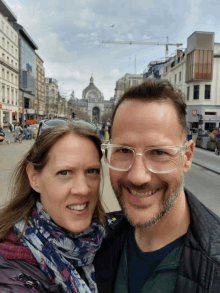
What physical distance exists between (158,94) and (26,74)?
52.6 meters

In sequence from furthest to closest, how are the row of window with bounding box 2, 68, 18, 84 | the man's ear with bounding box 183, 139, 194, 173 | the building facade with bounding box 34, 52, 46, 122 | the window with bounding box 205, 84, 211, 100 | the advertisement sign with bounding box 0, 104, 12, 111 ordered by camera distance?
the building facade with bounding box 34, 52, 46, 122 < the row of window with bounding box 2, 68, 18, 84 < the advertisement sign with bounding box 0, 104, 12, 111 < the window with bounding box 205, 84, 211, 100 < the man's ear with bounding box 183, 139, 194, 173

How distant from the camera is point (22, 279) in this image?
115 cm

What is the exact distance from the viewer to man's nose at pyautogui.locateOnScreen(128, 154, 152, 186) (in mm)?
1289

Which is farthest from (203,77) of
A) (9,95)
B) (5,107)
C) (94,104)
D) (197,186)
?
(94,104)

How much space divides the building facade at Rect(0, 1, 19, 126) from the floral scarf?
39.9 m

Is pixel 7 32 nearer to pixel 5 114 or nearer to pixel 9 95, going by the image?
pixel 9 95

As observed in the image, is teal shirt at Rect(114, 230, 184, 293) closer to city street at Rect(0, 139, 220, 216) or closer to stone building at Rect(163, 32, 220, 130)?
city street at Rect(0, 139, 220, 216)

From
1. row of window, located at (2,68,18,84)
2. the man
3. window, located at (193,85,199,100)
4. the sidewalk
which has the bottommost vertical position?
the sidewalk

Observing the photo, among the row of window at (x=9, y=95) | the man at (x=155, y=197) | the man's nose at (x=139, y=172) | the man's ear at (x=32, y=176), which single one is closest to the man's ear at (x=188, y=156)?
the man at (x=155, y=197)

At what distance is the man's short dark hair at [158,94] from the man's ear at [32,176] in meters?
0.83

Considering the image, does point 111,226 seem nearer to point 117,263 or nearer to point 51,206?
point 117,263

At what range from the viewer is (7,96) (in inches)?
1597

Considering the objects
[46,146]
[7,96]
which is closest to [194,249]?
[46,146]

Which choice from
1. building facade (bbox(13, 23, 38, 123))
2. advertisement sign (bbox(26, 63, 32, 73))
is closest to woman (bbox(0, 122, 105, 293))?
building facade (bbox(13, 23, 38, 123))
